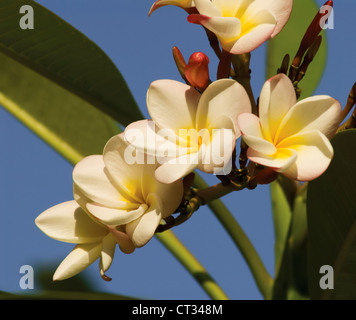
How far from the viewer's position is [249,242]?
3.97 ft

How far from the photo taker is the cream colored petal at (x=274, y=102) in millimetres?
706

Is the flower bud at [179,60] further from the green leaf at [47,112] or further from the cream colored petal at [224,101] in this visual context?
the green leaf at [47,112]

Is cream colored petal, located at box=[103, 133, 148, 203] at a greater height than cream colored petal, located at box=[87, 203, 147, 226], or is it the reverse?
cream colored petal, located at box=[103, 133, 148, 203]

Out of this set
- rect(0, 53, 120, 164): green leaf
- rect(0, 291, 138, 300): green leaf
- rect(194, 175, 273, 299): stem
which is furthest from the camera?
rect(0, 53, 120, 164): green leaf

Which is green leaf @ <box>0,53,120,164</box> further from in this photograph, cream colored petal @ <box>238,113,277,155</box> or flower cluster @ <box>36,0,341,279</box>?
cream colored petal @ <box>238,113,277,155</box>

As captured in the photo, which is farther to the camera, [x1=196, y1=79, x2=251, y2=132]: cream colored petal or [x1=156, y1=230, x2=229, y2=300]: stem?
[x1=156, y1=230, x2=229, y2=300]: stem

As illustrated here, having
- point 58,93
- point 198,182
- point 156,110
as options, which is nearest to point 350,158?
point 156,110

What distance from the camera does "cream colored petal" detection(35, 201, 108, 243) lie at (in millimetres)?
783

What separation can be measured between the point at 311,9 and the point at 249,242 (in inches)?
26.2

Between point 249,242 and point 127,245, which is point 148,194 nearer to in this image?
point 127,245

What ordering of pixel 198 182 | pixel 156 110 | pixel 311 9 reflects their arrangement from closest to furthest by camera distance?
pixel 156 110
pixel 198 182
pixel 311 9

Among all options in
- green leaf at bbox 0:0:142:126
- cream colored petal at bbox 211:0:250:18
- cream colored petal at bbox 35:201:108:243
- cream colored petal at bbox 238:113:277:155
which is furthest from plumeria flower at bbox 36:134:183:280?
green leaf at bbox 0:0:142:126

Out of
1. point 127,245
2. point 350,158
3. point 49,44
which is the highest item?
point 49,44

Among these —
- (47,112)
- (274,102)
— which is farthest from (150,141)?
(47,112)
